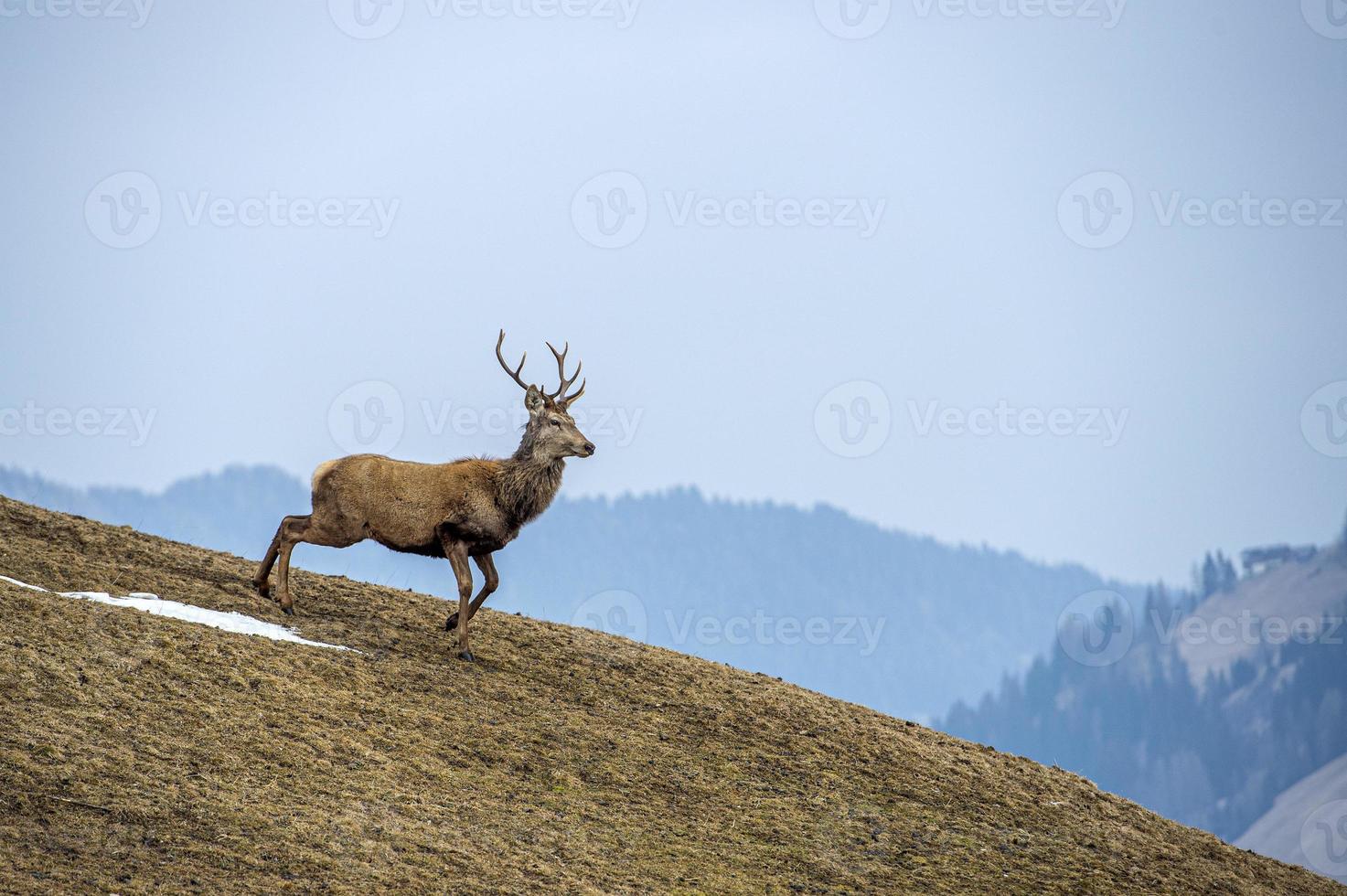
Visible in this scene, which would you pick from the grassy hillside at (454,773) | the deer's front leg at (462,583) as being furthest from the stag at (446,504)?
the grassy hillside at (454,773)

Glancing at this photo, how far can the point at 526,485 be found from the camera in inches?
755

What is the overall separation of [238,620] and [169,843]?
593 centimetres

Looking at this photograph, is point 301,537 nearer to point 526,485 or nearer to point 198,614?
point 198,614

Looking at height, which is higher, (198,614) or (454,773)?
(198,614)

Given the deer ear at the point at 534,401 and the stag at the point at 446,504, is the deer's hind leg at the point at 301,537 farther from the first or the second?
the deer ear at the point at 534,401

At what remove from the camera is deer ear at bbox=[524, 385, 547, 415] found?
1955cm

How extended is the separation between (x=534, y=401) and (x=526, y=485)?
1.10 meters

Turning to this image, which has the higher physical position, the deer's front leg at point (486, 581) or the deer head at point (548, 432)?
the deer head at point (548, 432)

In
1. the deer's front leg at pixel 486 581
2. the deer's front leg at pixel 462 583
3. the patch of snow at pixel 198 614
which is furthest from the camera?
the deer's front leg at pixel 486 581

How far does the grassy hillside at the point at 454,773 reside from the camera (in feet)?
41.7

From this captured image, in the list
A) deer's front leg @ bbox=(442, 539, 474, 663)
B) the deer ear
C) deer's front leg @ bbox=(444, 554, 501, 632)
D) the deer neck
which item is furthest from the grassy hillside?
the deer ear

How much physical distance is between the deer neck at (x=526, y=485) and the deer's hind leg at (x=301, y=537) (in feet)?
5.85

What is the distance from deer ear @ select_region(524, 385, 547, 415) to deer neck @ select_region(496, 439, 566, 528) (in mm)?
534

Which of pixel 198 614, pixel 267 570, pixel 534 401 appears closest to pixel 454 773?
pixel 198 614
